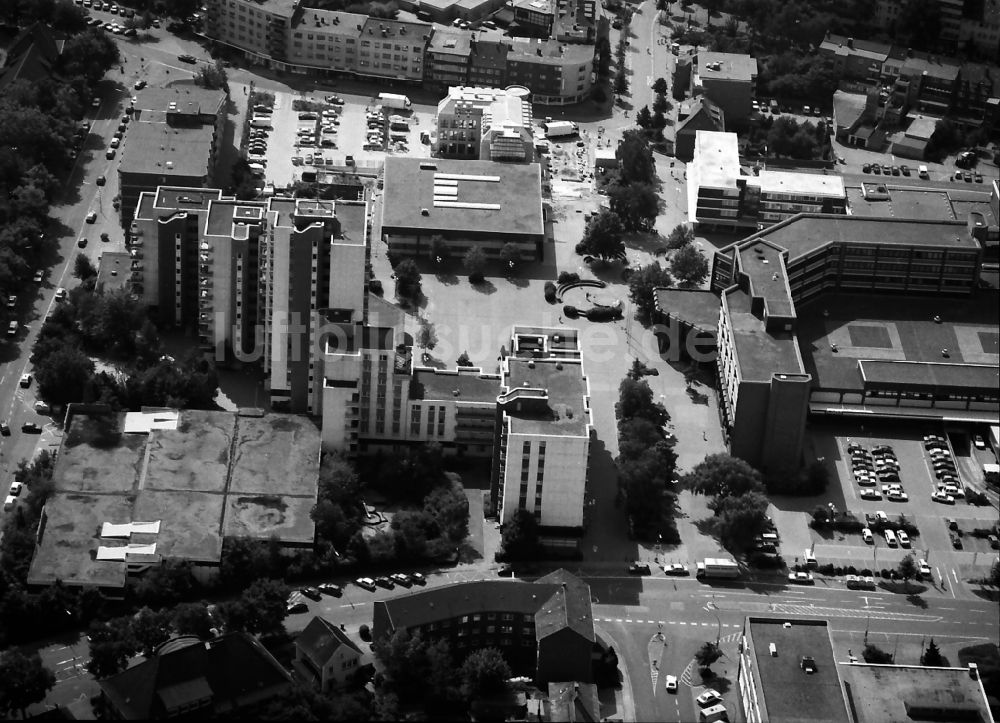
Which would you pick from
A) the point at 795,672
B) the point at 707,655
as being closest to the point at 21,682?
the point at 707,655

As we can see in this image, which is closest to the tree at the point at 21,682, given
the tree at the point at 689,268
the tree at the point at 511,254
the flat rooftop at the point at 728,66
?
the tree at the point at 511,254

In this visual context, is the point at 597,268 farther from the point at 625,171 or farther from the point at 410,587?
the point at 410,587

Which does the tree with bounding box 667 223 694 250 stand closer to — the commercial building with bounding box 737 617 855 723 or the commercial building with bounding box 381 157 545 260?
the commercial building with bounding box 381 157 545 260

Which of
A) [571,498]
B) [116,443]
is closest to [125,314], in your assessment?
[116,443]

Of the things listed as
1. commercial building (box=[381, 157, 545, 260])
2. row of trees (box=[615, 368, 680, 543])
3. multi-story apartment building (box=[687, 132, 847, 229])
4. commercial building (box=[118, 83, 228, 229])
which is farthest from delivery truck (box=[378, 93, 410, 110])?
row of trees (box=[615, 368, 680, 543])

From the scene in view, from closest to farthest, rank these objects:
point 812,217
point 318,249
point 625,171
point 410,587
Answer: point 410,587 → point 318,249 → point 812,217 → point 625,171
